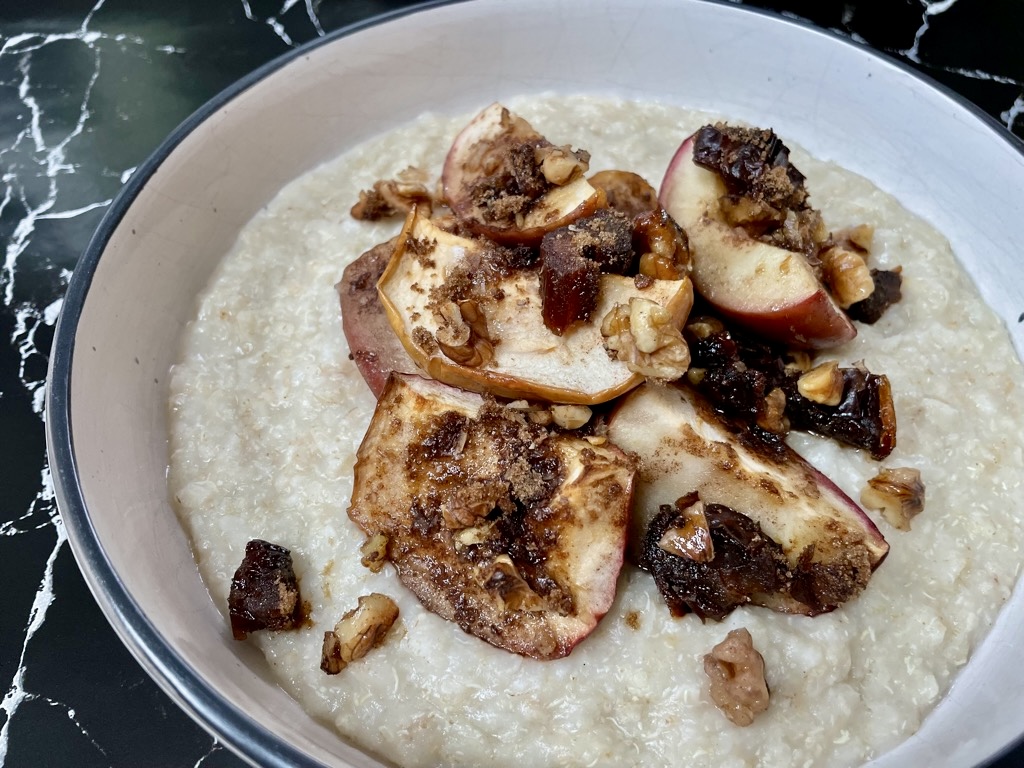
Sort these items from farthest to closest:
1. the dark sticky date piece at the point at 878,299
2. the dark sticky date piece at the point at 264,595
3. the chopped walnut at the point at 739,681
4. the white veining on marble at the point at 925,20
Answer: the white veining on marble at the point at 925,20
the dark sticky date piece at the point at 878,299
the dark sticky date piece at the point at 264,595
the chopped walnut at the point at 739,681

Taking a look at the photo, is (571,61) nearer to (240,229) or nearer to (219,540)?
(240,229)

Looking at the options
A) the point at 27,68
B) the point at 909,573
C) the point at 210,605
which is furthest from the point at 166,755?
the point at 27,68

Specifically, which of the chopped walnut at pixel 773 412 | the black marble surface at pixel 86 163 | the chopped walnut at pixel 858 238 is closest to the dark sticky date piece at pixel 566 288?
the chopped walnut at pixel 773 412

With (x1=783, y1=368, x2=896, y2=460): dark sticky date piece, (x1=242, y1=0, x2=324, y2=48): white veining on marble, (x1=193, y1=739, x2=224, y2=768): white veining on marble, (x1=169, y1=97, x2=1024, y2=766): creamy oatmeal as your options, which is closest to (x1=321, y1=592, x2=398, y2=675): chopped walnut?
(x1=169, y1=97, x2=1024, y2=766): creamy oatmeal

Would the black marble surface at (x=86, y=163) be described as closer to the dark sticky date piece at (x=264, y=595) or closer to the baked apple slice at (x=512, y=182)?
the dark sticky date piece at (x=264, y=595)

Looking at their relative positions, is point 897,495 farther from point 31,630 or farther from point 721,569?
point 31,630

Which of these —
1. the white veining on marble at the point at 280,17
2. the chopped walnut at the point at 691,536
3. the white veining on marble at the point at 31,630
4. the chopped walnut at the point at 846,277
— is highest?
the white veining on marble at the point at 280,17

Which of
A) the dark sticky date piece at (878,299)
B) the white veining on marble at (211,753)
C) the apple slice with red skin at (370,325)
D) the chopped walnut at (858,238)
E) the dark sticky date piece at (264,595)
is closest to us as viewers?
the dark sticky date piece at (264,595)

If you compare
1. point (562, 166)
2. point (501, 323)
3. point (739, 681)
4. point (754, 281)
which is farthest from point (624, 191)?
point (739, 681)
